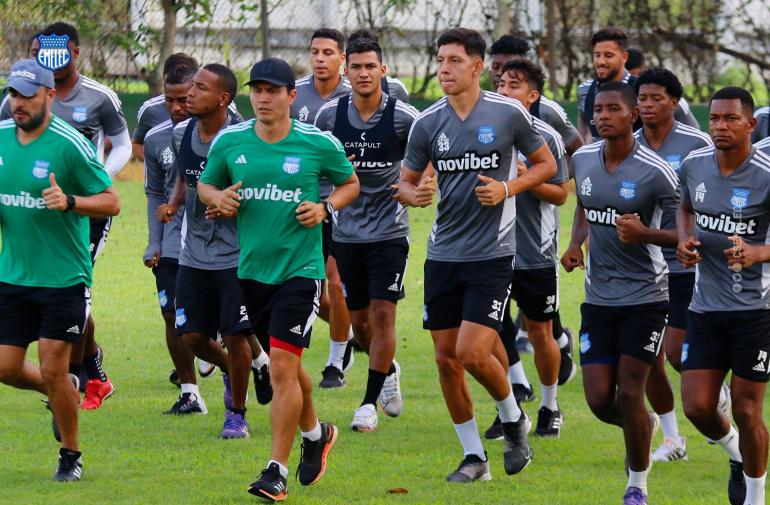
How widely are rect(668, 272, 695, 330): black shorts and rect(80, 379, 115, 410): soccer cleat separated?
412cm

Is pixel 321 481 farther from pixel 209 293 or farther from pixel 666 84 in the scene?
pixel 666 84

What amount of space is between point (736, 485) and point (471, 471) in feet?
4.97

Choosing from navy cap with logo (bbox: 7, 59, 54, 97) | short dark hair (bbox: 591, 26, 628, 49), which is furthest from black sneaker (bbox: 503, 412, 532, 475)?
short dark hair (bbox: 591, 26, 628, 49)

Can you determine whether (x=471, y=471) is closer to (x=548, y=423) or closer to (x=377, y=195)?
(x=548, y=423)

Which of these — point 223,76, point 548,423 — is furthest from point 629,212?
point 223,76

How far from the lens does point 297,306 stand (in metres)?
8.29

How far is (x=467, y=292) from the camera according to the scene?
8.72 meters

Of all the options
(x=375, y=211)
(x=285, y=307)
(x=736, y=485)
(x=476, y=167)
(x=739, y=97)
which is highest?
(x=739, y=97)

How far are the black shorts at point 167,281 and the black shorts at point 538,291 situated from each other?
2.41 m

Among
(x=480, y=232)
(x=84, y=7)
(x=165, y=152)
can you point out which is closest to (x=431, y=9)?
(x=84, y=7)

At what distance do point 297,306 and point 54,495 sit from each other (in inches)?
66.8

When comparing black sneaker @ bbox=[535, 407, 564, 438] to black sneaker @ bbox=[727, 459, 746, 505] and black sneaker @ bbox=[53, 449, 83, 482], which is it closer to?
black sneaker @ bbox=[727, 459, 746, 505]

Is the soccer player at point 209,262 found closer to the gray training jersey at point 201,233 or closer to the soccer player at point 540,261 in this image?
the gray training jersey at point 201,233

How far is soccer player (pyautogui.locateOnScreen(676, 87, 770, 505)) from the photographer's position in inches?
303
